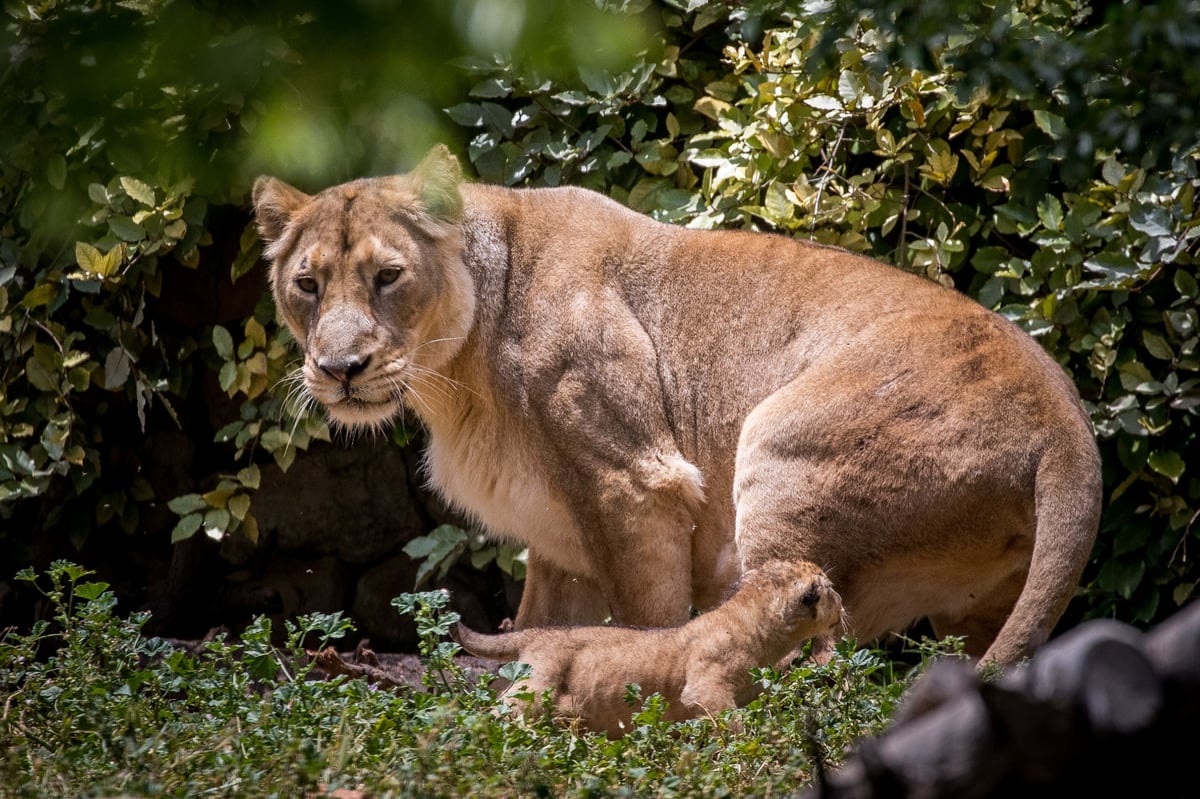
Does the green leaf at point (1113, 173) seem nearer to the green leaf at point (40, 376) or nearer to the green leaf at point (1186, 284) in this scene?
the green leaf at point (1186, 284)

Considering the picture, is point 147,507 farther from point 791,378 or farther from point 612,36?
point 612,36

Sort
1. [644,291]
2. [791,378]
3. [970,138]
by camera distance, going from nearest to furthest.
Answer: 1. [791,378]
2. [644,291]
3. [970,138]

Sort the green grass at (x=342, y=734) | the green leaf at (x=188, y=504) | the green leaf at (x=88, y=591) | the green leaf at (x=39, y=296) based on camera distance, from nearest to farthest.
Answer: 1. the green grass at (x=342, y=734)
2. the green leaf at (x=88, y=591)
3. the green leaf at (x=188, y=504)
4. the green leaf at (x=39, y=296)

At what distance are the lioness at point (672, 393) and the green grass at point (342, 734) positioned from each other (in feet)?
1.97

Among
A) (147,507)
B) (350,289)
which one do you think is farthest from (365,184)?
(147,507)

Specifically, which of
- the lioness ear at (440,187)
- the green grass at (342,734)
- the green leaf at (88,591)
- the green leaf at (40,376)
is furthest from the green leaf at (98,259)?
the green leaf at (88,591)

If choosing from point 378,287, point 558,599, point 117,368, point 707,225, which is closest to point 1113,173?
point 707,225

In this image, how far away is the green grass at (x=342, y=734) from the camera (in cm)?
312

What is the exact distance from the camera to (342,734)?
11.4 ft

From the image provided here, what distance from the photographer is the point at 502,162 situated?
23.9ft

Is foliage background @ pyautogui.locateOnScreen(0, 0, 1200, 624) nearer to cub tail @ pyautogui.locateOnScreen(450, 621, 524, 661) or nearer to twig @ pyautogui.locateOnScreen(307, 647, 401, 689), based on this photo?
twig @ pyautogui.locateOnScreen(307, 647, 401, 689)

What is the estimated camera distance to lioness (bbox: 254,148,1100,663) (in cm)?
479

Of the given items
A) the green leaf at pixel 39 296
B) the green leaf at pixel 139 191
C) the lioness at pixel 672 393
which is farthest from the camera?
the green leaf at pixel 39 296

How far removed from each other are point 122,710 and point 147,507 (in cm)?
476
